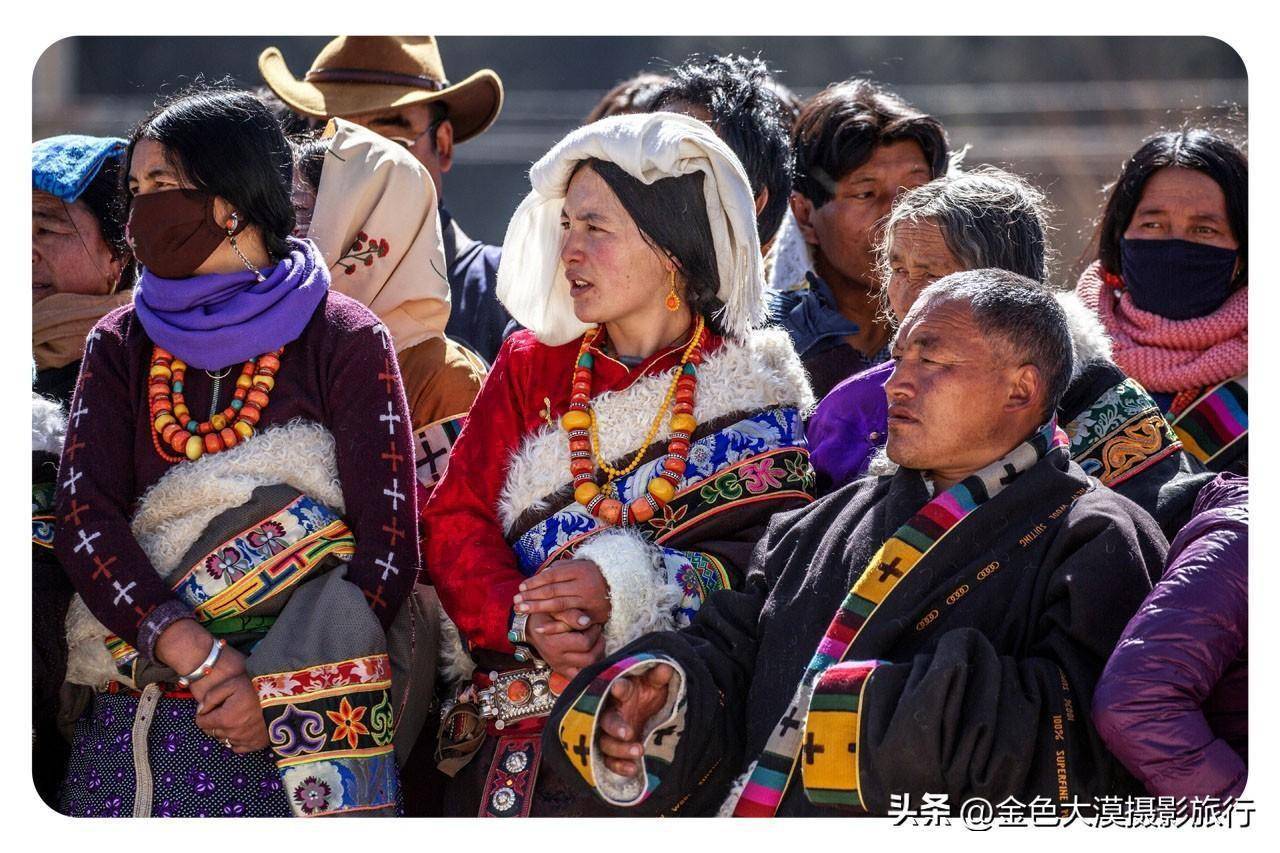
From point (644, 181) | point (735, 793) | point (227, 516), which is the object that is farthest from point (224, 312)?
point (735, 793)

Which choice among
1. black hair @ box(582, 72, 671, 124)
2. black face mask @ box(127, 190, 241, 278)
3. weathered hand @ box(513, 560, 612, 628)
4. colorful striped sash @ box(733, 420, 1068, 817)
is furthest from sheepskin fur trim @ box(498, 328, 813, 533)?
black hair @ box(582, 72, 671, 124)

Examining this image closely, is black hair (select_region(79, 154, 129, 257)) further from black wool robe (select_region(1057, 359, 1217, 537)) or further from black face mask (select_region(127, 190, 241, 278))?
black wool robe (select_region(1057, 359, 1217, 537))

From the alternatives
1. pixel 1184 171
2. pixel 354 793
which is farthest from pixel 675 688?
pixel 1184 171

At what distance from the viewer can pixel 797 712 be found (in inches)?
122

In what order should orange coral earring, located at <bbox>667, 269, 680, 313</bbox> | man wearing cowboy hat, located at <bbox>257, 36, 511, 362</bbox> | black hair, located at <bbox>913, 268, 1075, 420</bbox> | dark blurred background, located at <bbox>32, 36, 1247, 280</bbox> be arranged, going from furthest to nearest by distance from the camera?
dark blurred background, located at <bbox>32, 36, 1247, 280</bbox>
man wearing cowboy hat, located at <bbox>257, 36, 511, 362</bbox>
orange coral earring, located at <bbox>667, 269, 680, 313</bbox>
black hair, located at <bbox>913, 268, 1075, 420</bbox>

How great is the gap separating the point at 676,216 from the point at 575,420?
1.83 ft

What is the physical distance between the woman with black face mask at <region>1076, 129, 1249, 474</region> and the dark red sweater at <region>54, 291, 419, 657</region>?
7.03 feet

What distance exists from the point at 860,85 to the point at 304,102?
1.90 metres

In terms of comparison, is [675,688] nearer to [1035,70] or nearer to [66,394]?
[66,394]

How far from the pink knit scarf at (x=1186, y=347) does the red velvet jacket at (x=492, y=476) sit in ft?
4.38

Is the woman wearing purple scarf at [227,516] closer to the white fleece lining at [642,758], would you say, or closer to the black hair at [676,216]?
the white fleece lining at [642,758]

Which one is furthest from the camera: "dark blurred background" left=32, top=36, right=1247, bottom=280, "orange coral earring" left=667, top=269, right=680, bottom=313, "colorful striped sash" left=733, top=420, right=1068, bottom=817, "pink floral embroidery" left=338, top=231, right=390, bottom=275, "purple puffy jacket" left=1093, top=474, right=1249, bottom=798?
"dark blurred background" left=32, top=36, right=1247, bottom=280

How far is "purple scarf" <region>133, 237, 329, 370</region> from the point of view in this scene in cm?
351

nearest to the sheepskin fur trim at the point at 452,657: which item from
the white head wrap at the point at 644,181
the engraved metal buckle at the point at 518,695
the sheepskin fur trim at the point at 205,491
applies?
the engraved metal buckle at the point at 518,695
